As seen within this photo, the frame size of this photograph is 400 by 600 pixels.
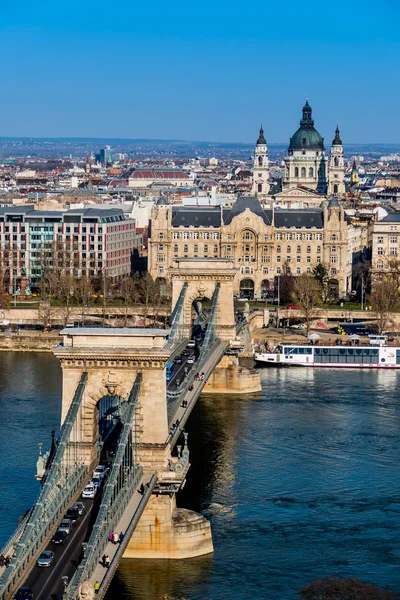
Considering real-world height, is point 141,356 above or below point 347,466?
above

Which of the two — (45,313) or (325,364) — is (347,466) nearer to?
(325,364)

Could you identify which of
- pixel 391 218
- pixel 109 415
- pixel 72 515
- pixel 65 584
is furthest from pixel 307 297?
pixel 65 584

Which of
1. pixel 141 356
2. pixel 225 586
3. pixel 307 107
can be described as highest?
pixel 307 107

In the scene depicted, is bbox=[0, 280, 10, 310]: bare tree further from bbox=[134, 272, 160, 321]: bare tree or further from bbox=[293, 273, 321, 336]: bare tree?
bbox=[293, 273, 321, 336]: bare tree

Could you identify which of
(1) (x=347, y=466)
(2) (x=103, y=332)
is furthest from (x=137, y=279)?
(2) (x=103, y=332)

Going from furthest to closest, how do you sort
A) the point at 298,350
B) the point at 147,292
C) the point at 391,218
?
the point at 391,218
the point at 147,292
the point at 298,350

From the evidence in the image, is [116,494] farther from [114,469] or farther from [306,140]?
[306,140]

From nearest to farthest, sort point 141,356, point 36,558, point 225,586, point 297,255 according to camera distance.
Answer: point 36,558, point 225,586, point 141,356, point 297,255

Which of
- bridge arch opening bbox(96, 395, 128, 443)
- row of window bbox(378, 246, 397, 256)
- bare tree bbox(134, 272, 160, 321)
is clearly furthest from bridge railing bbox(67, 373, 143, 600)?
row of window bbox(378, 246, 397, 256)
